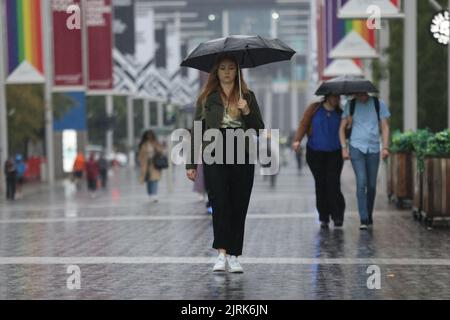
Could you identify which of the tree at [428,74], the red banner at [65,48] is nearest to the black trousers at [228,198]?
the tree at [428,74]

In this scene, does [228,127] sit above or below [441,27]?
below

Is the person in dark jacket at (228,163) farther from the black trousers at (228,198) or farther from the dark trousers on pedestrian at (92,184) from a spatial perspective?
the dark trousers on pedestrian at (92,184)

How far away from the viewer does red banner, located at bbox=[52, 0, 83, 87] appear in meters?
35.3

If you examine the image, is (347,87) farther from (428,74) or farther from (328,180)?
(428,74)

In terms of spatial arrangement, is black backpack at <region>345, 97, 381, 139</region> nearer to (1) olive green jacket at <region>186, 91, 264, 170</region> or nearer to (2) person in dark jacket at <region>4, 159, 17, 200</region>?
(1) olive green jacket at <region>186, 91, 264, 170</region>

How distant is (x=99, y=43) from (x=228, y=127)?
104 ft

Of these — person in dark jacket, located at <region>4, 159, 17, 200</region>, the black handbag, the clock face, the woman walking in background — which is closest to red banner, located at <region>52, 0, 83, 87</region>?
person in dark jacket, located at <region>4, 159, 17, 200</region>

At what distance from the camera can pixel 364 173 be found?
13.2 m

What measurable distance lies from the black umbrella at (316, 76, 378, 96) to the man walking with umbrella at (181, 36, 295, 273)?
429 centimetres

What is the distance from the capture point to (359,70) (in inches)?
1171

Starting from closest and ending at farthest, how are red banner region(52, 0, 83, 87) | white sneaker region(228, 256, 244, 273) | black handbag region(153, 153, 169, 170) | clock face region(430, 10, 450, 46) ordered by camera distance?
white sneaker region(228, 256, 244, 273) < clock face region(430, 10, 450, 46) < black handbag region(153, 153, 169, 170) < red banner region(52, 0, 83, 87)

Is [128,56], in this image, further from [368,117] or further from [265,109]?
[265,109]

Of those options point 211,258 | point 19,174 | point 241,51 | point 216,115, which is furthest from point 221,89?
point 19,174
